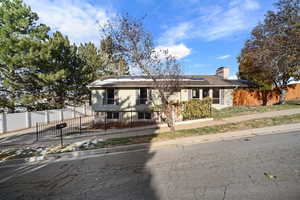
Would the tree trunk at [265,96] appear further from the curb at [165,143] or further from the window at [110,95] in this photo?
the window at [110,95]

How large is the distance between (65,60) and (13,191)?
66.5 ft

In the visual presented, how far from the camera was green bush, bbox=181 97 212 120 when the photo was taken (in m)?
10.9

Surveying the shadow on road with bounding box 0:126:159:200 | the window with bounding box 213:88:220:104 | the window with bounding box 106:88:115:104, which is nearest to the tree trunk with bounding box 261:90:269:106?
the window with bounding box 213:88:220:104

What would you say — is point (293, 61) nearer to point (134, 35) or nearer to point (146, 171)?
point (134, 35)

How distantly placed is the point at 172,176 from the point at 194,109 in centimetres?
796

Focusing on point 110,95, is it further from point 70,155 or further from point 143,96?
point 70,155

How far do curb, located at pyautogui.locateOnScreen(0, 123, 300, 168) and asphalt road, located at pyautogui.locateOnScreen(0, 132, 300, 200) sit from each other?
0.57 m

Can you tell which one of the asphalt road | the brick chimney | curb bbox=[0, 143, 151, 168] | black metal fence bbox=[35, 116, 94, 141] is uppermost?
the brick chimney

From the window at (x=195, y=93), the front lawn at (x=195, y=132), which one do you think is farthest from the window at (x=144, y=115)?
the front lawn at (x=195, y=132)

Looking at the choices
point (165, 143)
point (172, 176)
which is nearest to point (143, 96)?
point (165, 143)

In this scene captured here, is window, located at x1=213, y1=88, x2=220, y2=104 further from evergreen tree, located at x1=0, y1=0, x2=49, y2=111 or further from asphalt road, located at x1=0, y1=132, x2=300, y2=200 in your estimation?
evergreen tree, located at x1=0, y1=0, x2=49, y2=111

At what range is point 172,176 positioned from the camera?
361 centimetres

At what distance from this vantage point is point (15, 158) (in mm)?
5848

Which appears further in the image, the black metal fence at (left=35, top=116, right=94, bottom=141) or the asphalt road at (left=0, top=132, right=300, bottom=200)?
the black metal fence at (left=35, top=116, right=94, bottom=141)
